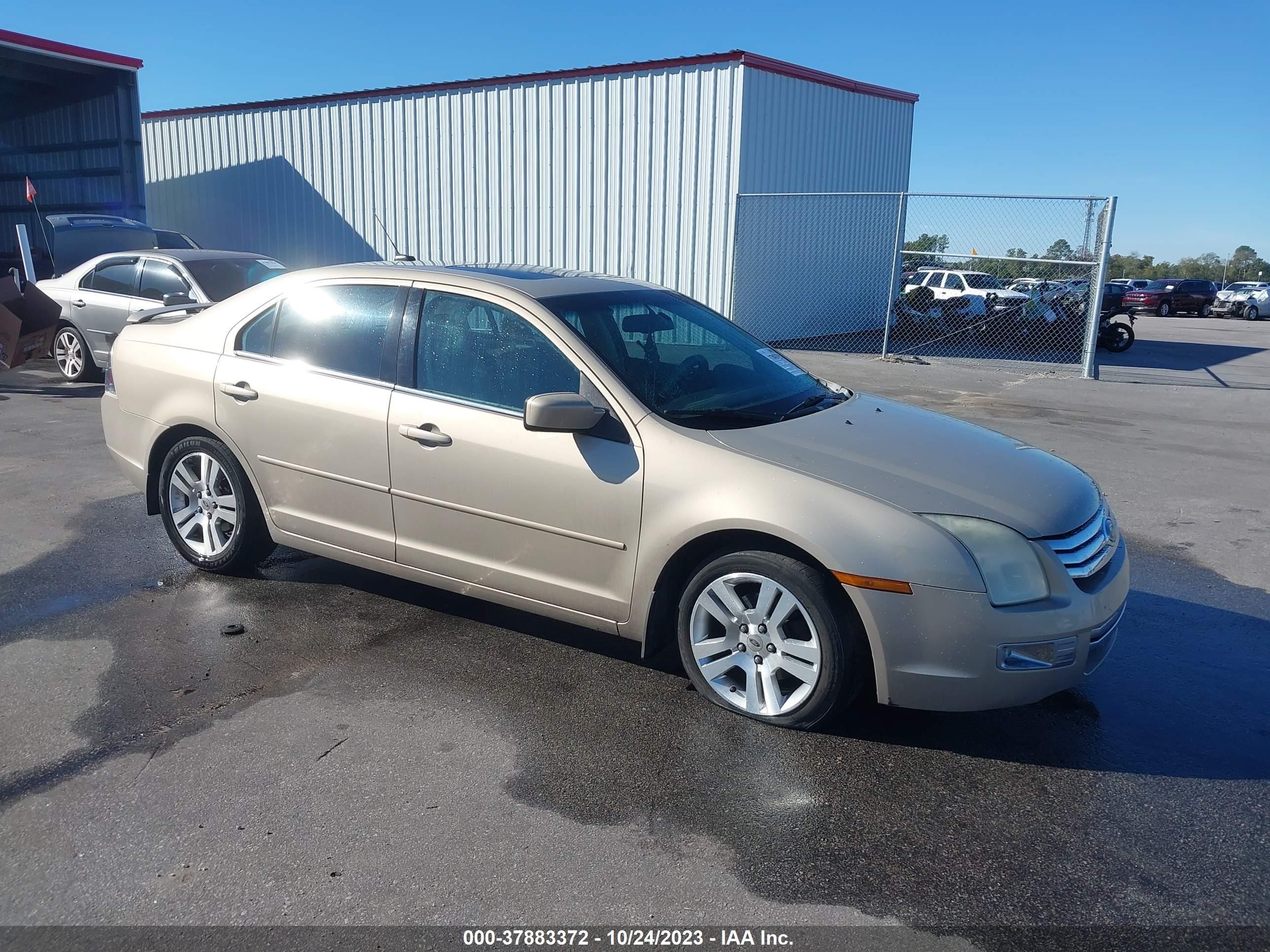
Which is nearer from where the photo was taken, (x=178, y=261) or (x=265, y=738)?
(x=265, y=738)

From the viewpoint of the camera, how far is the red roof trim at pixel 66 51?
18.8 m

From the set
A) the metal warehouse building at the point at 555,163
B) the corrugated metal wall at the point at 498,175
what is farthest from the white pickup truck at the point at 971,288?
the corrugated metal wall at the point at 498,175

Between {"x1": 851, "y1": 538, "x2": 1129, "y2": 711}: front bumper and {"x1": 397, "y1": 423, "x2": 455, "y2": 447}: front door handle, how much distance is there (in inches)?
71.2

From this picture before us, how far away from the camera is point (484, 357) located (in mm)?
4289

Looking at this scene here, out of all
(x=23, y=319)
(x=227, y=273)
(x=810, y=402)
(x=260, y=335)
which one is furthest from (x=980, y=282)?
(x=260, y=335)

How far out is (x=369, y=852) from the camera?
9.68 feet

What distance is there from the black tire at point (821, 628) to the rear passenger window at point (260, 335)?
2571 millimetres

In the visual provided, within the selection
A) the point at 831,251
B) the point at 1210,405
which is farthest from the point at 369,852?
the point at 831,251

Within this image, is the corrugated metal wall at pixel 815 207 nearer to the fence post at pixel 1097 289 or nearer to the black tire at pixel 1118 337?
the fence post at pixel 1097 289

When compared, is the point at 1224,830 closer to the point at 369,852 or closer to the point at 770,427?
the point at 770,427

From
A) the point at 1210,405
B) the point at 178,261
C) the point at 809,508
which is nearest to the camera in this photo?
the point at 809,508

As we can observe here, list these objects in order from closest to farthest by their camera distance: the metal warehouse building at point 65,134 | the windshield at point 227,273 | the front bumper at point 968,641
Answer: the front bumper at point 968,641
the windshield at point 227,273
the metal warehouse building at point 65,134

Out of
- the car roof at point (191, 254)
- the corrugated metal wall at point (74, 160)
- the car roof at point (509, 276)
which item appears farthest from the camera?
the corrugated metal wall at point (74, 160)

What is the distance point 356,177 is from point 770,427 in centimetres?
1850
